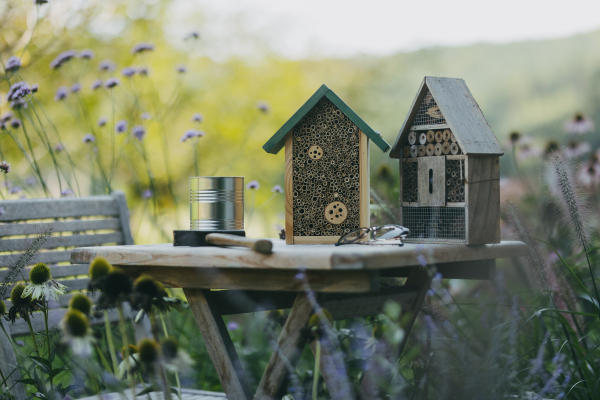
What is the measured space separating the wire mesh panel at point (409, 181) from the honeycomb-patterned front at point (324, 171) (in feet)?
0.52

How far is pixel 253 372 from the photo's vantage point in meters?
2.94

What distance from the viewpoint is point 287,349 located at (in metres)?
1.44

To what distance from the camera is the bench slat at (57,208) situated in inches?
91.4

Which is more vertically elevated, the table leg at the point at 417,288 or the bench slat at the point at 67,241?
the bench slat at the point at 67,241

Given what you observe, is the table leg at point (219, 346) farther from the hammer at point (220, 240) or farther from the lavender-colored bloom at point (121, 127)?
the lavender-colored bloom at point (121, 127)

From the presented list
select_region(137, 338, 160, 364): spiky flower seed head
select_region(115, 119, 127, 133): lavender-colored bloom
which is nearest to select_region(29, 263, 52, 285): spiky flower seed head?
select_region(137, 338, 160, 364): spiky flower seed head

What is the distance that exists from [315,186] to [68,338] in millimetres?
887

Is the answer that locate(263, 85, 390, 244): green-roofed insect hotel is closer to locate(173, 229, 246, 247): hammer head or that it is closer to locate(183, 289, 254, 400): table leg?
locate(173, 229, 246, 247): hammer head

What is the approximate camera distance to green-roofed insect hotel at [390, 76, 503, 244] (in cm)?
167

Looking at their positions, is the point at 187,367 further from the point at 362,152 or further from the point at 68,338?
the point at 362,152

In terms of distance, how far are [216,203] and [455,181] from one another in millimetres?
709

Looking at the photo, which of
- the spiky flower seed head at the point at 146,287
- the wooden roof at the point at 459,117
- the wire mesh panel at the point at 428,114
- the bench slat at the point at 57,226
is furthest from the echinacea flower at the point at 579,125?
the spiky flower seed head at the point at 146,287

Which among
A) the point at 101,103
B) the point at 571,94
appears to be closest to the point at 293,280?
the point at 571,94

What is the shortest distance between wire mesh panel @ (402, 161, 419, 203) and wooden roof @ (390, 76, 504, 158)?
5 centimetres
